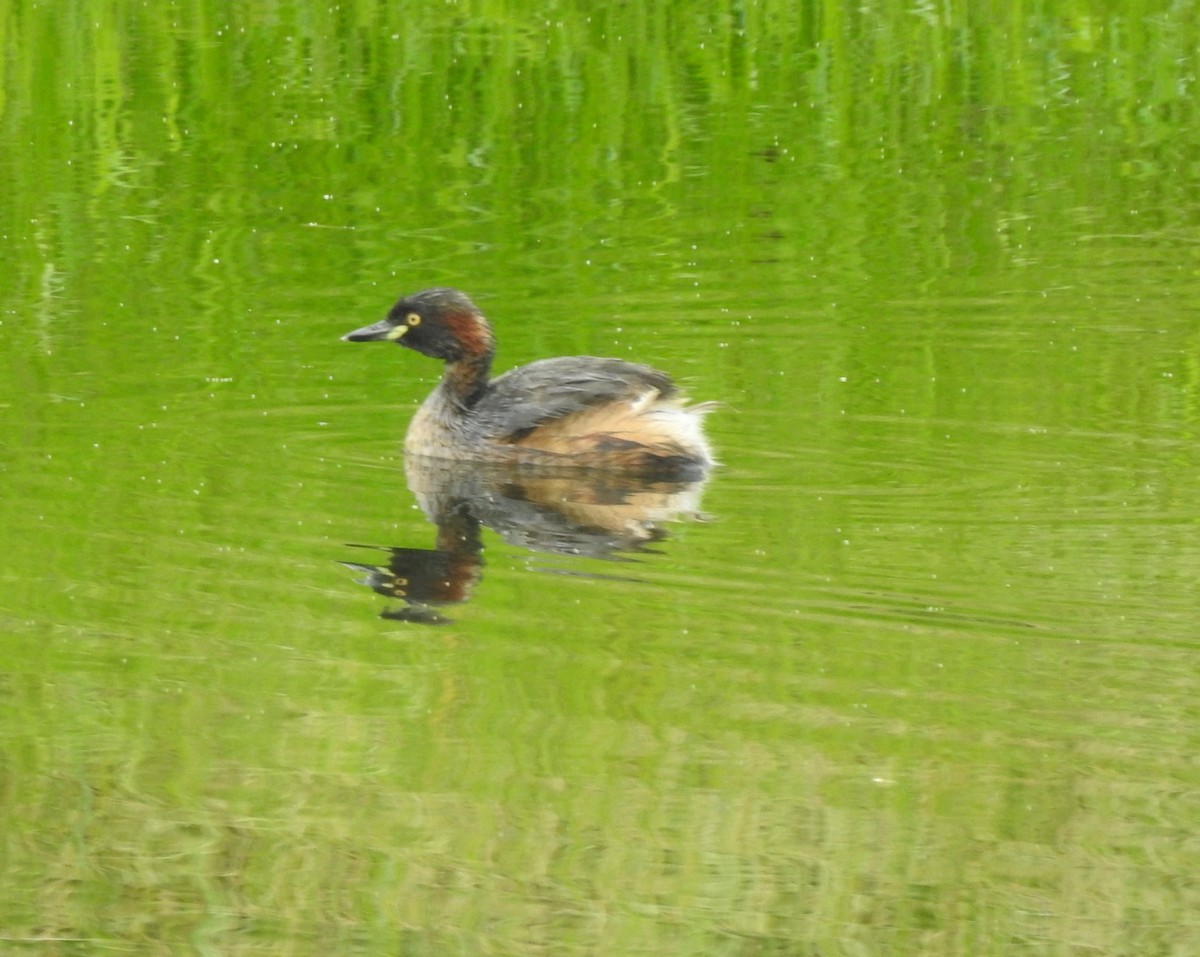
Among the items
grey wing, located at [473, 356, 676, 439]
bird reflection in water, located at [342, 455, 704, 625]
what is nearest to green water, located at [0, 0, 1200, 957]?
bird reflection in water, located at [342, 455, 704, 625]

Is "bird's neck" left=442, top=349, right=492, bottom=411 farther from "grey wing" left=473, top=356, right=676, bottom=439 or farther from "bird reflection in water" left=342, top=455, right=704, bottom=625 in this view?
"bird reflection in water" left=342, top=455, right=704, bottom=625

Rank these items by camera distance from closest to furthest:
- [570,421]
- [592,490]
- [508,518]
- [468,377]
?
1. [508,518]
2. [592,490]
3. [570,421]
4. [468,377]

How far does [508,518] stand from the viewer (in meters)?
8.10

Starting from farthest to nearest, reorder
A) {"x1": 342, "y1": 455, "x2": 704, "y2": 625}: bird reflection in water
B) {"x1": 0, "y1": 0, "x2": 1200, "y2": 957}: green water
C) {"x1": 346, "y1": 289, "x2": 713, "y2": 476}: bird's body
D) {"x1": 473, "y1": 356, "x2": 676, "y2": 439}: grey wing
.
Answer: {"x1": 473, "y1": 356, "x2": 676, "y2": 439}: grey wing < {"x1": 346, "y1": 289, "x2": 713, "y2": 476}: bird's body < {"x1": 342, "y1": 455, "x2": 704, "y2": 625}: bird reflection in water < {"x1": 0, "y1": 0, "x2": 1200, "y2": 957}: green water

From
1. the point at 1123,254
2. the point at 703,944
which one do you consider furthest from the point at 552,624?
the point at 1123,254

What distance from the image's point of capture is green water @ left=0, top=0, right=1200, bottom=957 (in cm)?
498

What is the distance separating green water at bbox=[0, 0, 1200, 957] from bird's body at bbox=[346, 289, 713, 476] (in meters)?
0.20

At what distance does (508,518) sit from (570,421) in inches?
34.5

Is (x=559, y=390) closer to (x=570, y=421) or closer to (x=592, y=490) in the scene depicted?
(x=570, y=421)

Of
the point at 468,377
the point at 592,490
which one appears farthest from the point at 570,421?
the point at 468,377

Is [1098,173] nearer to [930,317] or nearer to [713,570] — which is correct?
[930,317]

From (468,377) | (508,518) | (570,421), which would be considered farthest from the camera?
(468,377)

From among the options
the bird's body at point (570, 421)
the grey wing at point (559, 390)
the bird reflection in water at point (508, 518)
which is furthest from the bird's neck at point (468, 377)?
the bird reflection in water at point (508, 518)

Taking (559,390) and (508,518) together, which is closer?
(508,518)
